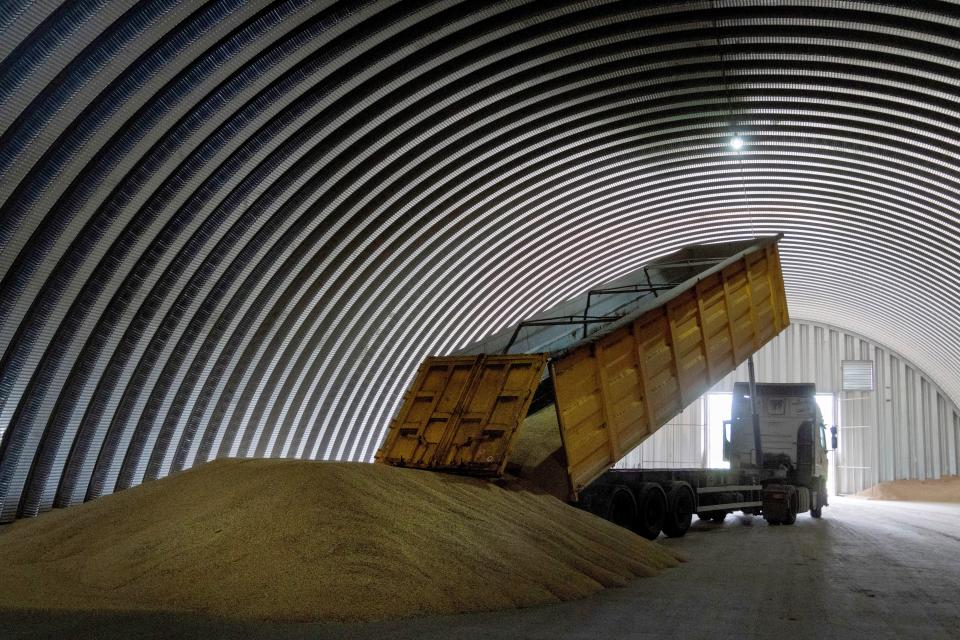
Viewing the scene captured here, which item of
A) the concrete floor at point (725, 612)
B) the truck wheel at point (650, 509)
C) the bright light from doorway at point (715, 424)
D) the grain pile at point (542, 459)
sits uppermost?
the bright light from doorway at point (715, 424)

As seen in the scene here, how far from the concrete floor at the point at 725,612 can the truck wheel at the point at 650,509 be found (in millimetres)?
1004

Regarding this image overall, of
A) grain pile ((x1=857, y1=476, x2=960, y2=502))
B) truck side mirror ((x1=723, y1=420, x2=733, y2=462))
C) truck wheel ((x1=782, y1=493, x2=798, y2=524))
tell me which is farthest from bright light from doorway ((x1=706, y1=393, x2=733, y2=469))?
truck wheel ((x1=782, y1=493, x2=798, y2=524))

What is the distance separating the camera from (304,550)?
6.45m

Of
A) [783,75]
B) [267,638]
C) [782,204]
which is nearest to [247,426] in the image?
[267,638]

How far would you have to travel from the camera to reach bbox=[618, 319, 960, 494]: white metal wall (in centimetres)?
3388

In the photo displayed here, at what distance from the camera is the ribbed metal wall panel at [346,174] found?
31.8 feet

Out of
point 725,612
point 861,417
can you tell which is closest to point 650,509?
point 725,612

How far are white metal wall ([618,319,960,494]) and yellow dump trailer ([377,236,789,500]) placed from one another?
71.1 ft

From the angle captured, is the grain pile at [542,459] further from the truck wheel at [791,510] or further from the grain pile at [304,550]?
the truck wheel at [791,510]

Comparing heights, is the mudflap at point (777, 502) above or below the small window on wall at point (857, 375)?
below

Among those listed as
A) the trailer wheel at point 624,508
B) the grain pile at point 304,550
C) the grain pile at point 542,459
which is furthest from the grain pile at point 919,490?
the grain pile at point 304,550

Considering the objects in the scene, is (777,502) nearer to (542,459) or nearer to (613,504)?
(613,504)

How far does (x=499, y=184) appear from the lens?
Result: 17.3 metres

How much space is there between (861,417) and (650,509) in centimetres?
2637
